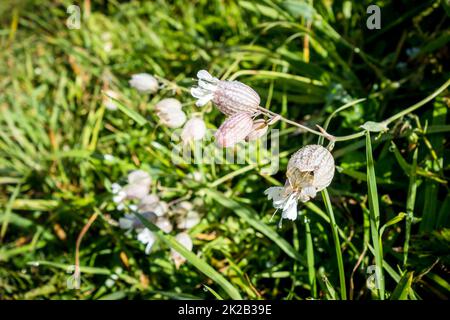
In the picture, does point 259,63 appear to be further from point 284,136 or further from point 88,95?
point 88,95

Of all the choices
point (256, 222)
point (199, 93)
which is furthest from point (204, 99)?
point (256, 222)

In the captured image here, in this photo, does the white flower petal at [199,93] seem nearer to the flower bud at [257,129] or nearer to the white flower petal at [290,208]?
the flower bud at [257,129]

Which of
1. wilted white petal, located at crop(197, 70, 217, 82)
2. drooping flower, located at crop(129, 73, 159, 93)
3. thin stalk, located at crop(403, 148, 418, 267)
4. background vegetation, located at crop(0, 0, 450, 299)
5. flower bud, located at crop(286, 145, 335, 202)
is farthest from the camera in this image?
drooping flower, located at crop(129, 73, 159, 93)

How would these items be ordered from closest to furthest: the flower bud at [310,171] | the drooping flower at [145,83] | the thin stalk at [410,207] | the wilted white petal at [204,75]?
1. the flower bud at [310,171]
2. the wilted white petal at [204,75]
3. the thin stalk at [410,207]
4. the drooping flower at [145,83]

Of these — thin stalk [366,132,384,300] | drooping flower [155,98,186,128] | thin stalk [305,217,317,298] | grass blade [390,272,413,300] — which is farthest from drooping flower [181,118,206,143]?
grass blade [390,272,413,300]

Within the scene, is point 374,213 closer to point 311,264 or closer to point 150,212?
point 311,264

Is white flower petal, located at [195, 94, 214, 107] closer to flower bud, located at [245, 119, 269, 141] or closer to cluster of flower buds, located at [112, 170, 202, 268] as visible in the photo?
flower bud, located at [245, 119, 269, 141]

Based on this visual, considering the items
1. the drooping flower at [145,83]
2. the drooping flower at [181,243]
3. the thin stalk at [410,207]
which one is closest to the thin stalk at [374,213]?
the thin stalk at [410,207]
